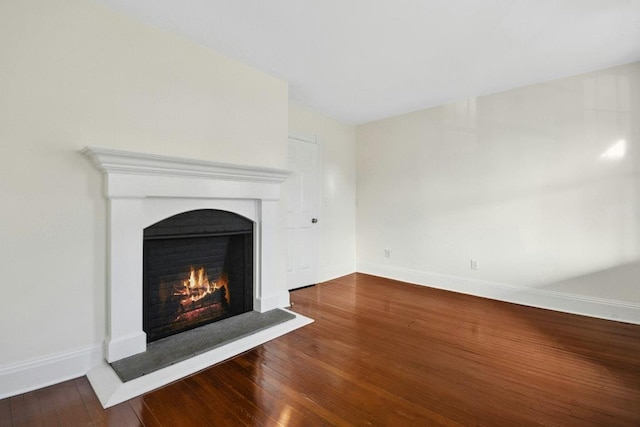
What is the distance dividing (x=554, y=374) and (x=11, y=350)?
351 centimetres

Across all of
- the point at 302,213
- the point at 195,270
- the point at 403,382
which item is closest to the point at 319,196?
the point at 302,213

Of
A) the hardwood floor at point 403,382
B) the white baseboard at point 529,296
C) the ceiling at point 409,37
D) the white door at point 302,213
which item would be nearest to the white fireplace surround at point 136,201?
the hardwood floor at point 403,382

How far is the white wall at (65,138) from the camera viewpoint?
1.71 metres

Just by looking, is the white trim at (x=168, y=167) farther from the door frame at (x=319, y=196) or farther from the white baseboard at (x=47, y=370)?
the door frame at (x=319, y=196)

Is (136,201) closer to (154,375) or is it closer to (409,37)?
(154,375)

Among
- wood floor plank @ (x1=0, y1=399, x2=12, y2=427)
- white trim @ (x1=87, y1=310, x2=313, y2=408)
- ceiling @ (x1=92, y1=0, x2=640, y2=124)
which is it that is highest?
ceiling @ (x1=92, y1=0, x2=640, y2=124)

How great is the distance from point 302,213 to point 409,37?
8.02 feet

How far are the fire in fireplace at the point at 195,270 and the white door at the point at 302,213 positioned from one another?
3.19ft

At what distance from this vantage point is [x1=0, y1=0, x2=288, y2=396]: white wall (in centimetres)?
171

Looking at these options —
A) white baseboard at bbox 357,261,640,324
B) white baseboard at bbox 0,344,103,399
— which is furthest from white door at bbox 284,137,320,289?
white baseboard at bbox 0,344,103,399

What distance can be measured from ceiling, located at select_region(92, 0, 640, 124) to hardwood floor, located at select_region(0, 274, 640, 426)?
2552 millimetres

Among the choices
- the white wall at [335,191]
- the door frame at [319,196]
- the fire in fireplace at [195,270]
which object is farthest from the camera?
the white wall at [335,191]

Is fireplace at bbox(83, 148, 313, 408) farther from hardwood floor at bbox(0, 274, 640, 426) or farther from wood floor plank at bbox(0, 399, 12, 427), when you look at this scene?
wood floor plank at bbox(0, 399, 12, 427)

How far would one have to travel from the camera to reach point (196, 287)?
2674 millimetres
